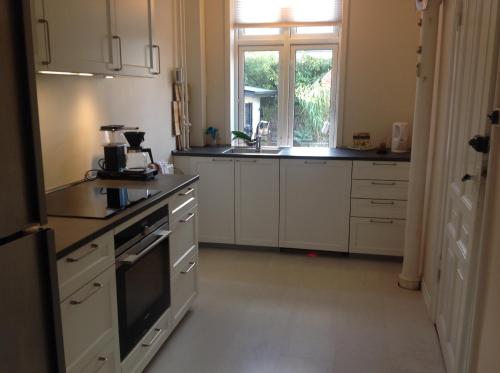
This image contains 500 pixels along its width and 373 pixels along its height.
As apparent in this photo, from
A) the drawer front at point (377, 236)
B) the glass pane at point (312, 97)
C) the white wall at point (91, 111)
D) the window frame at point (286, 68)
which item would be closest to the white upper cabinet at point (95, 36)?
the white wall at point (91, 111)

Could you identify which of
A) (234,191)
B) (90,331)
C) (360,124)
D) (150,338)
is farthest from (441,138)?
(90,331)

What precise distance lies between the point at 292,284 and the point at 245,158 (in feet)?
3.69

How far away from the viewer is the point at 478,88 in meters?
1.96

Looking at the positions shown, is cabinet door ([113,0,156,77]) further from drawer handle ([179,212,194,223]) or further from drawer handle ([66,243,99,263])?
drawer handle ([66,243,99,263])

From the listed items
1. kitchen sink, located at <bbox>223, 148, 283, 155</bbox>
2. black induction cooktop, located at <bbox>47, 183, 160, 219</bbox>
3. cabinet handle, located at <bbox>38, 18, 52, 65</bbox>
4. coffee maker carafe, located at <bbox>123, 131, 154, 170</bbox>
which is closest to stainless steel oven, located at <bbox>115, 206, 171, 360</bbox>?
black induction cooktop, located at <bbox>47, 183, 160, 219</bbox>

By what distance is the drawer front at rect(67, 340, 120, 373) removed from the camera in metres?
1.69

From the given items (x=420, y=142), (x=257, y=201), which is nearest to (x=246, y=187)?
(x=257, y=201)

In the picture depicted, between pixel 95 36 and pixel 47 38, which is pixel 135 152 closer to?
pixel 95 36

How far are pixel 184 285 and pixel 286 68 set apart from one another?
245 cm

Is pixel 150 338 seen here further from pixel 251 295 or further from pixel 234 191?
pixel 234 191

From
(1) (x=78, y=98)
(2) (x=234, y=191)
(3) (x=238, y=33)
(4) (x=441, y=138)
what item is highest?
(3) (x=238, y=33)

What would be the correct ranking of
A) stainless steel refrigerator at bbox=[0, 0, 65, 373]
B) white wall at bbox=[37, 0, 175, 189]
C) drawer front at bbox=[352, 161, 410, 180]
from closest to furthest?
stainless steel refrigerator at bbox=[0, 0, 65, 373]
white wall at bbox=[37, 0, 175, 189]
drawer front at bbox=[352, 161, 410, 180]

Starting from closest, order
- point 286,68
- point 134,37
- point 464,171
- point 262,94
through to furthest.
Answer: point 464,171 < point 134,37 < point 286,68 < point 262,94

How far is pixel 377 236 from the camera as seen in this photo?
3.75m
